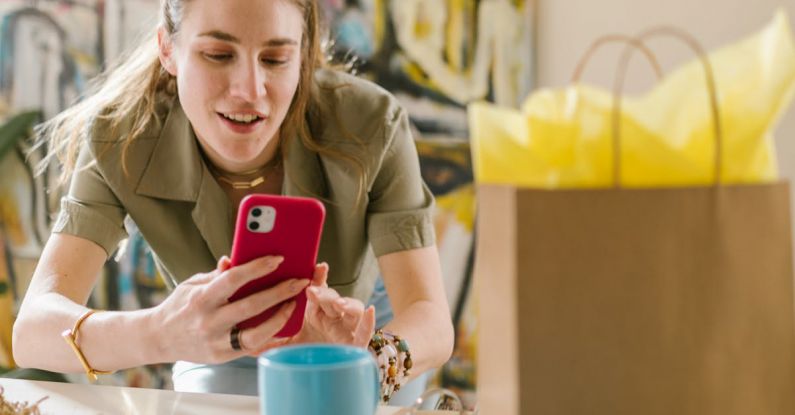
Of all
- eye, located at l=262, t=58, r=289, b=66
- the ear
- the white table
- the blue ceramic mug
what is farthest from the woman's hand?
the ear

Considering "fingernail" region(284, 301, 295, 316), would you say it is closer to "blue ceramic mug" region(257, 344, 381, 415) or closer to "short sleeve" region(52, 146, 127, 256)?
"blue ceramic mug" region(257, 344, 381, 415)

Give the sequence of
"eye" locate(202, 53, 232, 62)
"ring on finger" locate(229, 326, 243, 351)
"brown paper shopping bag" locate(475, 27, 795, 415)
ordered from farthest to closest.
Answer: "eye" locate(202, 53, 232, 62), "ring on finger" locate(229, 326, 243, 351), "brown paper shopping bag" locate(475, 27, 795, 415)

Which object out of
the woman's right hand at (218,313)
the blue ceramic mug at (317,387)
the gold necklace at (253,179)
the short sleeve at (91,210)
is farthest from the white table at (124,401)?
the gold necklace at (253,179)

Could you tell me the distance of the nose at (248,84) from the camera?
109 cm

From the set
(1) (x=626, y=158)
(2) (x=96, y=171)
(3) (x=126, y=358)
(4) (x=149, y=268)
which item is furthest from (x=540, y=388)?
(4) (x=149, y=268)

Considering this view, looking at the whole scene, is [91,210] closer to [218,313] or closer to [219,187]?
[219,187]

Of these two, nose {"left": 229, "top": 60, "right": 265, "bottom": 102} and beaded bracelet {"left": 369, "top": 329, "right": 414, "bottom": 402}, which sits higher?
nose {"left": 229, "top": 60, "right": 265, "bottom": 102}

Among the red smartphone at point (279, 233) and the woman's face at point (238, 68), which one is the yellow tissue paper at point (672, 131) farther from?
the woman's face at point (238, 68)

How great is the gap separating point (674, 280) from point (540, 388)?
0.11m

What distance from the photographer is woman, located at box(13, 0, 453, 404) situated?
1084mm

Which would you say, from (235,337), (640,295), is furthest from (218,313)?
(640,295)

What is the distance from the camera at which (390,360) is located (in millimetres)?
959

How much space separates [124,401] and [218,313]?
127mm

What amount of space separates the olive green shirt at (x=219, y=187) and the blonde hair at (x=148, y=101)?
0.04 feet
